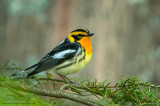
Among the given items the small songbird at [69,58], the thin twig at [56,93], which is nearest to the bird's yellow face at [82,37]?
the small songbird at [69,58]

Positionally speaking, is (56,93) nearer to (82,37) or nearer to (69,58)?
(69,58)

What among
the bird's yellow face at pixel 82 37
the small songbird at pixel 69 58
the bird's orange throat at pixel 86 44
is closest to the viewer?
the small songbird at pixel 69 58

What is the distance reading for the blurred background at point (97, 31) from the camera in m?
4.14

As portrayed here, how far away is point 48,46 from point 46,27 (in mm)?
323

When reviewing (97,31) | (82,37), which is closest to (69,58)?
(82,37)

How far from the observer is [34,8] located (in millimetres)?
4453

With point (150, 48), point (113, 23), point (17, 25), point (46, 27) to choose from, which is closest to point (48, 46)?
point (46, 27)

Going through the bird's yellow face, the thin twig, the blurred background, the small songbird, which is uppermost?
the blurred background


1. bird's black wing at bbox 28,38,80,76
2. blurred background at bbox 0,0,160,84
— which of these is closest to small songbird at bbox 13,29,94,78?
bird's black wing at bbox 28,38,80,76

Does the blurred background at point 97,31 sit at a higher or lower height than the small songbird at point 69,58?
higher

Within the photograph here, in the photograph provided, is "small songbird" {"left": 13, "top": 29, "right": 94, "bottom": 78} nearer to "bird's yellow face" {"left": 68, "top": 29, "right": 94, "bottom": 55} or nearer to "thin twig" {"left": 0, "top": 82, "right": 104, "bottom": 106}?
"bird's yellow face" {"left": 68, "top": 29, "right": 94, "bottom": 55}

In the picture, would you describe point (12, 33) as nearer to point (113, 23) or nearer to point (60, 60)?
point (113, 23)

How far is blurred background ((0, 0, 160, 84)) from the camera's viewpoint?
4137 millimetres

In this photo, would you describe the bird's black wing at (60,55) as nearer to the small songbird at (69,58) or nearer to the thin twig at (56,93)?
the small songbird at (69,58)
